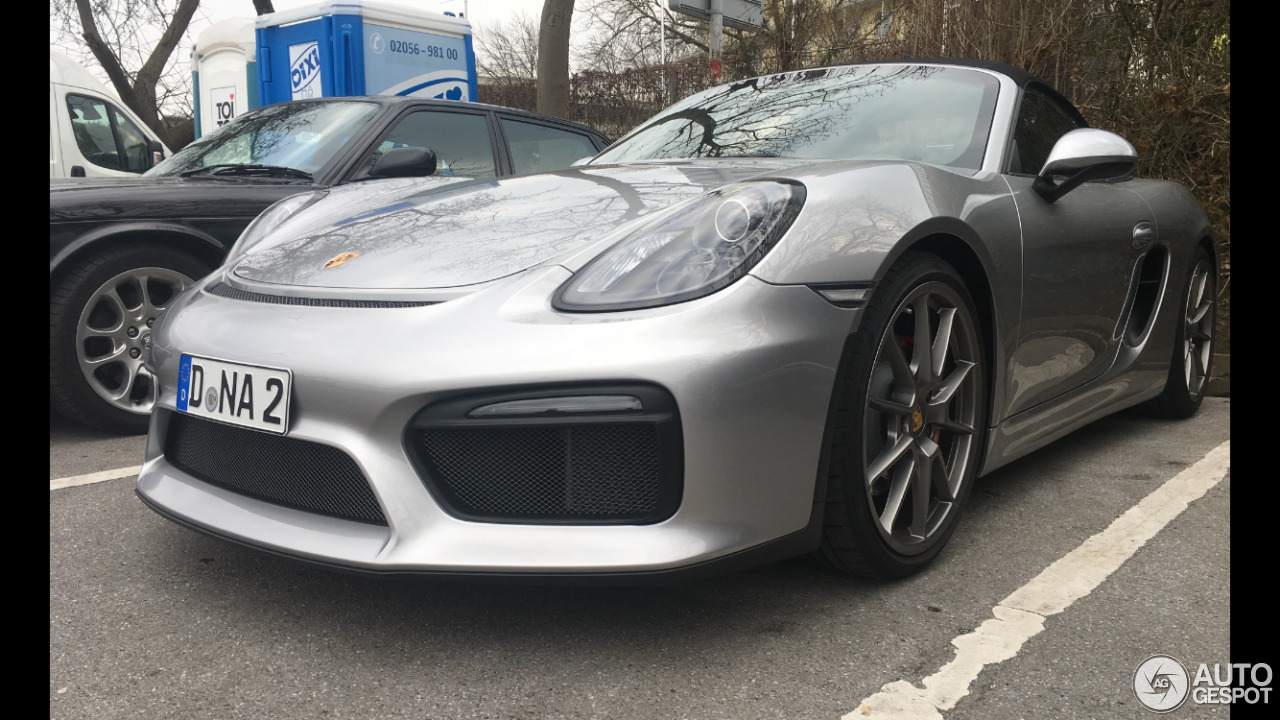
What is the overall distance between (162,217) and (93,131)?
170 inches

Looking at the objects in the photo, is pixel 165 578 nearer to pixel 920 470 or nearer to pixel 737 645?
pixel 737 645

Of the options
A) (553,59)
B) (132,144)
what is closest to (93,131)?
(132,144)

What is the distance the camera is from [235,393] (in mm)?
Result: 1942

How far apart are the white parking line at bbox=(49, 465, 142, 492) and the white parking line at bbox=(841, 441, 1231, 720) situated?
226cm

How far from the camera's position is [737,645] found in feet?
6.25

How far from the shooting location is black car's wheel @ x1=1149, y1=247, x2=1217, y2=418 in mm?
3791

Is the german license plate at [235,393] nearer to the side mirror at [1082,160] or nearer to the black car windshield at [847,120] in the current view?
the black car windshield at [847,120]

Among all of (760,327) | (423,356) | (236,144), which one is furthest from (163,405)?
(236,144)

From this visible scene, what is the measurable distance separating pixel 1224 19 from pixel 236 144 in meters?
5.40

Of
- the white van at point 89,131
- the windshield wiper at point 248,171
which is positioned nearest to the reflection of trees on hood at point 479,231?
the windshield wiper at point 248,171

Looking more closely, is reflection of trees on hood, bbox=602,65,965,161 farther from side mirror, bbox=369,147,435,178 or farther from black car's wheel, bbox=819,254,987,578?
side mirror, bbox=369,147,435,178

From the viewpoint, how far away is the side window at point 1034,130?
290cm

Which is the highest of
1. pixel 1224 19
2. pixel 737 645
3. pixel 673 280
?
pixel 1224 19
